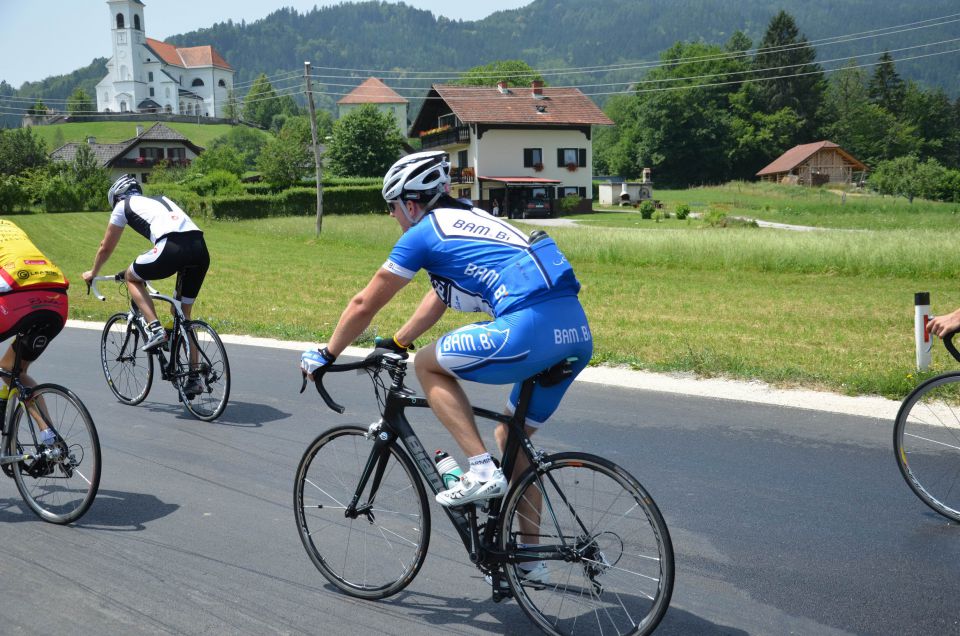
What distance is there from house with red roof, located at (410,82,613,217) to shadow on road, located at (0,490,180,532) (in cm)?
6134

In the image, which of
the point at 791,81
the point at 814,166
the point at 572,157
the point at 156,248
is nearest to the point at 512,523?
the point at 156,248

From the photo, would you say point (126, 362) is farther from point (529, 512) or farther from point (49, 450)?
point (529, 512)

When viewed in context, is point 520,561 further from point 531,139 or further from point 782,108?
point 782,108

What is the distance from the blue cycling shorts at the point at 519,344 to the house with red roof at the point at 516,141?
63129 millimetres

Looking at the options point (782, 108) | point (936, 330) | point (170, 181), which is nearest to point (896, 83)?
point (782, 108)

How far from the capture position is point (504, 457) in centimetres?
390

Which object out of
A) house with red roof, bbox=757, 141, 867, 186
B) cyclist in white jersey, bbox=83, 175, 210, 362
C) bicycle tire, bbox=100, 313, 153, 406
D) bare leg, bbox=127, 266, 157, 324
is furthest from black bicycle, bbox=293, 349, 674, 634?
house with red roof, bbox=757, 141, 867, 186

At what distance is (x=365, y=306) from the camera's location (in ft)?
12.7

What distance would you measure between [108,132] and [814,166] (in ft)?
302

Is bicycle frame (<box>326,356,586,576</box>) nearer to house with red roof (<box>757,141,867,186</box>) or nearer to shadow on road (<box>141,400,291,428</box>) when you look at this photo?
shadow on road (<box>141,400,291,428</box>)

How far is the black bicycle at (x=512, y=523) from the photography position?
356 centimetres

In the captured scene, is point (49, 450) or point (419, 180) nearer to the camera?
point (419, 180)

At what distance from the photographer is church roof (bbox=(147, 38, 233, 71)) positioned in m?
176

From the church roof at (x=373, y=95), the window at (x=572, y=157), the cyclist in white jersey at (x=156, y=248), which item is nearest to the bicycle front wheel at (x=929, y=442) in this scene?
the cyclist in white jersey at (x=156, y=248)
